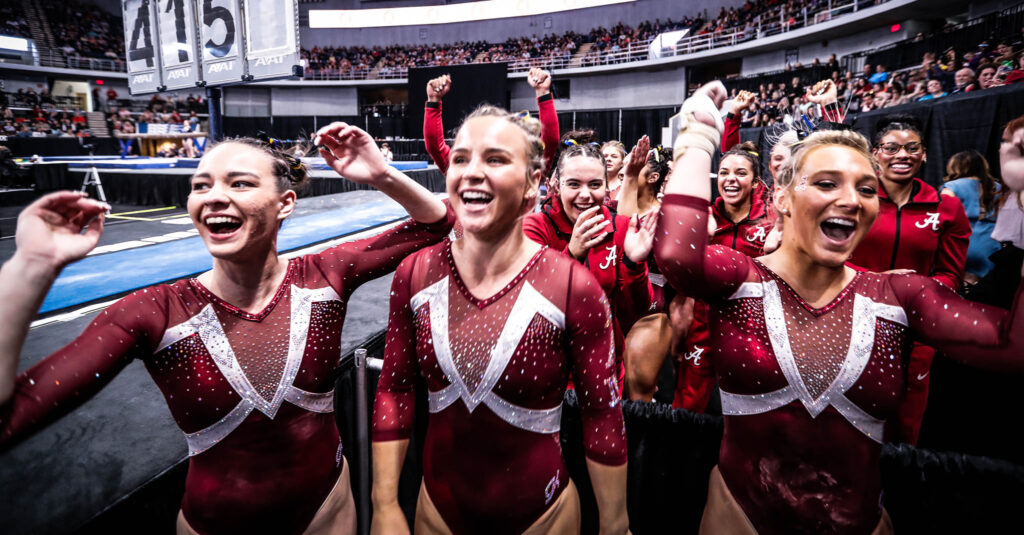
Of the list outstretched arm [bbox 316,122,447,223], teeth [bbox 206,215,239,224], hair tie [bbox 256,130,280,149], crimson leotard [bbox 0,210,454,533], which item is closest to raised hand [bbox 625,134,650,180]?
outstretched arm [bbox 316,122,447,223]

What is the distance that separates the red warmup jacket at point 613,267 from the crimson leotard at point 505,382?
924 mm

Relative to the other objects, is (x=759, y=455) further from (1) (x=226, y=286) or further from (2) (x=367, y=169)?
(1) (x=226, y=286)

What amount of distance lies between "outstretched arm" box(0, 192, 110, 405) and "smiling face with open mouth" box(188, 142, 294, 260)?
29 cm

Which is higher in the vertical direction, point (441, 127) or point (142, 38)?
point (142, 38)

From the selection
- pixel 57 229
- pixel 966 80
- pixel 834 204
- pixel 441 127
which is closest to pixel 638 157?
pixel 441 127

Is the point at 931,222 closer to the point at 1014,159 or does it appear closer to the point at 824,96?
the point at 824,96

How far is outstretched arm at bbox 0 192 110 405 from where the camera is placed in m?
1.04

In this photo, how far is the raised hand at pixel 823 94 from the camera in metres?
2.85

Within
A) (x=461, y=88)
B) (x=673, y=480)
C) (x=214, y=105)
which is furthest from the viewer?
(x=461, y=88)

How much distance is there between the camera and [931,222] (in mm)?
2617

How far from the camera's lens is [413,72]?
75.2 ft

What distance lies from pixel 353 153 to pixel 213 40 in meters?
7.12

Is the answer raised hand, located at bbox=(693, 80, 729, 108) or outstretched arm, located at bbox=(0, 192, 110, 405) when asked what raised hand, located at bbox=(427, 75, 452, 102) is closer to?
raised hand, located at bbox=(693, 80, 729, 108)

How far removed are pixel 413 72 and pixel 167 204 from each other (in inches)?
575
